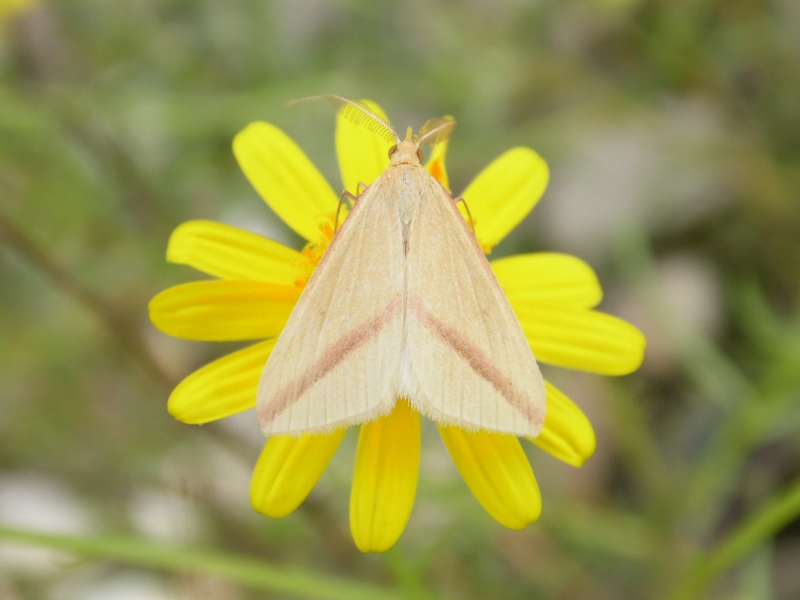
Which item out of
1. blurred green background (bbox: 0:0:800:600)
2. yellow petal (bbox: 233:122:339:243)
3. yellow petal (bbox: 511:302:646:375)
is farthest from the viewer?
blurred green background (bbox: 0:0:800:600)

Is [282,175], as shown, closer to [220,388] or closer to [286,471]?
[220,388]

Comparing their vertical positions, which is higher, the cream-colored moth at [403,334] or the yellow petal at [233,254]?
the yellow petal at [233,254]

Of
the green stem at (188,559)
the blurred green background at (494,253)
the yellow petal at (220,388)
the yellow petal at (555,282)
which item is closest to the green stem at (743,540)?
the yellow petal at (555,282)

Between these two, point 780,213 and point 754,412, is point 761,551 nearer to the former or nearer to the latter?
point 754,412

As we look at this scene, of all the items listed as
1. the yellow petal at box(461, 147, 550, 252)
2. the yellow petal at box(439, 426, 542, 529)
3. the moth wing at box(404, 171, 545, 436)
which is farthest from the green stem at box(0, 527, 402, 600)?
the yellow petal at box(461, 147, 550, 252)

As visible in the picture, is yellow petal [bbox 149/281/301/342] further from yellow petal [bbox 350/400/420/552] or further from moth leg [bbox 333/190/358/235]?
yellow petal [bbox 350/400/420/552]

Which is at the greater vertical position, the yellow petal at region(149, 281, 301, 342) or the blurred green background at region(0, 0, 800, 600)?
the blurred green background at region(0, 0, 800, 600)

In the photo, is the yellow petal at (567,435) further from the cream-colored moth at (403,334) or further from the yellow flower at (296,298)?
the cream-colored moth at (403,334)

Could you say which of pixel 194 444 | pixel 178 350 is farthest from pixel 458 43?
pixel 194 444
